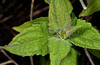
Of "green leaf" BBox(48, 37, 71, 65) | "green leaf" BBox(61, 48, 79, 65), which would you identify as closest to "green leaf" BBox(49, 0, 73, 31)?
"green leaf" BBox(48, 37, 71, 65)

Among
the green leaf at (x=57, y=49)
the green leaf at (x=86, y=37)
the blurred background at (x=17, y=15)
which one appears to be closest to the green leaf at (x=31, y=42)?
the green leaf at (x=57, y=49)

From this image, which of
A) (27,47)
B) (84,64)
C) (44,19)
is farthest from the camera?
(84,64)

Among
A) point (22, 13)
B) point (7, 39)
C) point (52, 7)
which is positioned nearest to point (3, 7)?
point (22, 13)

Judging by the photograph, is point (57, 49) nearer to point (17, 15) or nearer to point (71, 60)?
point (71, 60)

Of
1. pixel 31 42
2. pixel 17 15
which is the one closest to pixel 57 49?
pixel 31 42

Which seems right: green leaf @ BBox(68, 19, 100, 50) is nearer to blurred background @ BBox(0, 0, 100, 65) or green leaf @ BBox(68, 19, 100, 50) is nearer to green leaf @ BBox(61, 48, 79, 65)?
green leaf @ BBox(61, 48, 79, 65)

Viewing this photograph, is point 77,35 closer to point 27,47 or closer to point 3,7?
point 27,47

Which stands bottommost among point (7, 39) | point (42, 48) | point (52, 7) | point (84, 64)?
point (84, 64)
